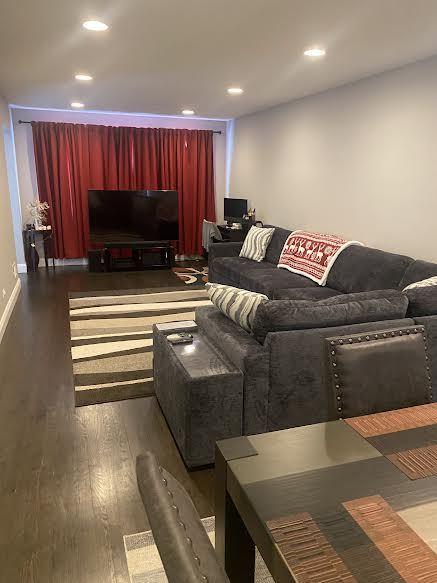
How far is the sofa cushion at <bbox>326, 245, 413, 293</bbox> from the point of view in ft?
12.4

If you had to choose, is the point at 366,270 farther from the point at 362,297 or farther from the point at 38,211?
the point at 38,211

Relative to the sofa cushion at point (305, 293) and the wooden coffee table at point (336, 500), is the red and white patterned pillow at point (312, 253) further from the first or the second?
the wooden coffee table at point (336, 500)

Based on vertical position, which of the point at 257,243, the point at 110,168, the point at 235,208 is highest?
the point at 110,168

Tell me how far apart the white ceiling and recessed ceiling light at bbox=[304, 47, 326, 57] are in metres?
0.06

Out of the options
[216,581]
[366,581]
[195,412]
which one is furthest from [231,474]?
[195,412]

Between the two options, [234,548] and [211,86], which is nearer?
[234,548]

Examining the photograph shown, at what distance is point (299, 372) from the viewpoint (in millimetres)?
2393

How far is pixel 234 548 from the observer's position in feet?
4.31

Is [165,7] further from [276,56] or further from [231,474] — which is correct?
[231,474]

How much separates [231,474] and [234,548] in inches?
11.6

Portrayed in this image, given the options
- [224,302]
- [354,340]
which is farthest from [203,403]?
[354,340]

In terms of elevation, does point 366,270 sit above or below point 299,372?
above

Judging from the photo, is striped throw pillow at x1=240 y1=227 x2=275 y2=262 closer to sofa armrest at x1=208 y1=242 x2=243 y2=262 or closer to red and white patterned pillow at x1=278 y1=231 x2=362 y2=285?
sofa armrest at x1=208 y1=242 x2=243 y2=262

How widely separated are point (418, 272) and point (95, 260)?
4.82 m
